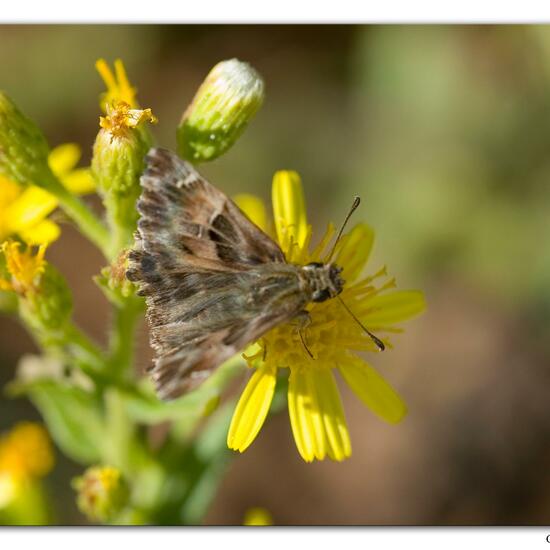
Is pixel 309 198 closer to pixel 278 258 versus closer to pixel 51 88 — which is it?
pixel 51 88

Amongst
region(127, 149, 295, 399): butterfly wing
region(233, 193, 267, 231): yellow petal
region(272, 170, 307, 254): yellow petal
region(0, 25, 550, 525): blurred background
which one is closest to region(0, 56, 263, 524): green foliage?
region(127, 149, 295, 399): butterfly wing

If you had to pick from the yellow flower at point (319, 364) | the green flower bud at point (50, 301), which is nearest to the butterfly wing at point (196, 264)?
the yellow flower at point (319, 364)

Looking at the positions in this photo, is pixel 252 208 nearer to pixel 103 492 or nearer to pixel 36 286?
pixel 36 286

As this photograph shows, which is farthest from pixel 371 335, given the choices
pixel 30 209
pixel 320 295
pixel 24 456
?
pixel 24 456

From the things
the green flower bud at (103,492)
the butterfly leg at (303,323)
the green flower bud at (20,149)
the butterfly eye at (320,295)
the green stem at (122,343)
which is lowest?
the green flower bud at (103,492)

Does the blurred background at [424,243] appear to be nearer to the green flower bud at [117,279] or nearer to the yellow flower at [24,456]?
the yellow flower at [24,456]

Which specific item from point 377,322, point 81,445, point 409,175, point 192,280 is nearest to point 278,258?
point 192,280
